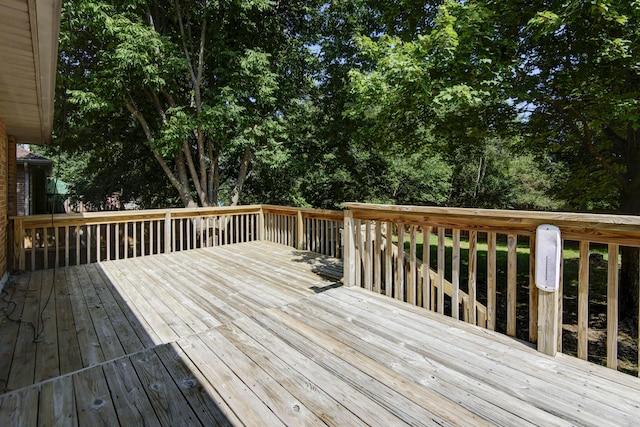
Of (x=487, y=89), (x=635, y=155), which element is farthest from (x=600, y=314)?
(x=487, y=89)

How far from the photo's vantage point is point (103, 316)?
3.30m

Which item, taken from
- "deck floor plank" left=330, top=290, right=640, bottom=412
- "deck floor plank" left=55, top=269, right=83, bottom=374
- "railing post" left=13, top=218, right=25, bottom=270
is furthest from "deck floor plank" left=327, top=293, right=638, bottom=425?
"railing post" left=13, top=218, right=25, bottom=270

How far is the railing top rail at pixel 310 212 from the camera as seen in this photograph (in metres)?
5.64

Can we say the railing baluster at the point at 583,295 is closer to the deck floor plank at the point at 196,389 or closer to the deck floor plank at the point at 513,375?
the deck floor plank at the point at 513,375

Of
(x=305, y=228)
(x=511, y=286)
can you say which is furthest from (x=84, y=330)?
(x=305, y=228)

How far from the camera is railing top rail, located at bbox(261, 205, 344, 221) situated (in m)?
5.64

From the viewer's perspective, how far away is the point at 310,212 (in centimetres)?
629

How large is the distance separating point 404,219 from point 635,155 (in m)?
5.13

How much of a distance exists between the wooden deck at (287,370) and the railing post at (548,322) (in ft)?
0.28

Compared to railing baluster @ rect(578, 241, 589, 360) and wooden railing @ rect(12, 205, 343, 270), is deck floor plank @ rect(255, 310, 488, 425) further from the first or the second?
wooden railing @ rect(12, 205, 343, 270)

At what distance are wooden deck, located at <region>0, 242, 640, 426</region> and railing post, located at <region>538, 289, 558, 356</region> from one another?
8 centimetres

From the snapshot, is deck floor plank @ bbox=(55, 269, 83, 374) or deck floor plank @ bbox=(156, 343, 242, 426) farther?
deck floor plank @ bbox=(55, 269, 83, 374)

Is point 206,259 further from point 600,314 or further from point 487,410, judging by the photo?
point 600,314

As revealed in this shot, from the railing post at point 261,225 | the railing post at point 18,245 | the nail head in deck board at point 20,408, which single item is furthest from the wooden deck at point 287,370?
the railing post at point 261,225
